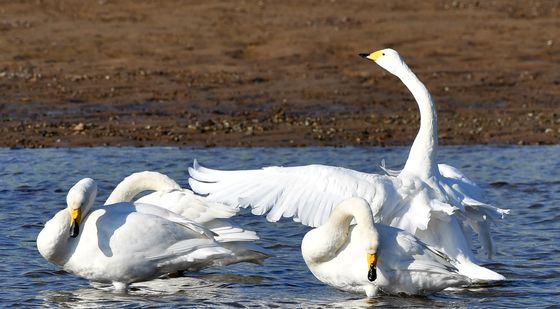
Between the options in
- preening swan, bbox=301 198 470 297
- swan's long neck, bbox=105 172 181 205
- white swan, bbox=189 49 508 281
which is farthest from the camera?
swan's long neck, bbox=105 172 181 205

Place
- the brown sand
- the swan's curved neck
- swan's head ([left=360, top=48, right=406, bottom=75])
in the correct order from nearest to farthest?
the swan's curved neck
swan's head ([left=360, top=48, right=406, bottom=75])
the brown sand

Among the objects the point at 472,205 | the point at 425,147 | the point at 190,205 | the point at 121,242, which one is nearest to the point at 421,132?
the point at 425,147

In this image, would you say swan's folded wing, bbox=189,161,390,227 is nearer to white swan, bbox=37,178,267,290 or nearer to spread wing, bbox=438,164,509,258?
white swan, bbox=37,178,267,290

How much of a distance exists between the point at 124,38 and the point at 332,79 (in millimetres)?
3821

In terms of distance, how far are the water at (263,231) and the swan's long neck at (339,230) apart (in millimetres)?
408

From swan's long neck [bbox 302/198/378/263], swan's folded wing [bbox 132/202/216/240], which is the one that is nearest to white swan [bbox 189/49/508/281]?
swan's long neck [bbox 302/198/378/263]

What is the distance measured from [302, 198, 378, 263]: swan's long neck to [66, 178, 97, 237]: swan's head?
61.1 inches

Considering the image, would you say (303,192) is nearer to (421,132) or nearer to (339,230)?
(339,230)

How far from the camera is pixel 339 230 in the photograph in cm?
829

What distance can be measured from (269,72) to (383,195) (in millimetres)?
10634

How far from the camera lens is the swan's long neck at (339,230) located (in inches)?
315

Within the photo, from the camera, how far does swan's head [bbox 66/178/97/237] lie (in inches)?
331

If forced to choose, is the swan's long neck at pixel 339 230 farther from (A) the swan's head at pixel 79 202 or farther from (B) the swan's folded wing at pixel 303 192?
(A) the swan's head at pixel 79 202

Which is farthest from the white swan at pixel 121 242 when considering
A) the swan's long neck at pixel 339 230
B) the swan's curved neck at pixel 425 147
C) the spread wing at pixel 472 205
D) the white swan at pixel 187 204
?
the spread wing at pixel 472 205
